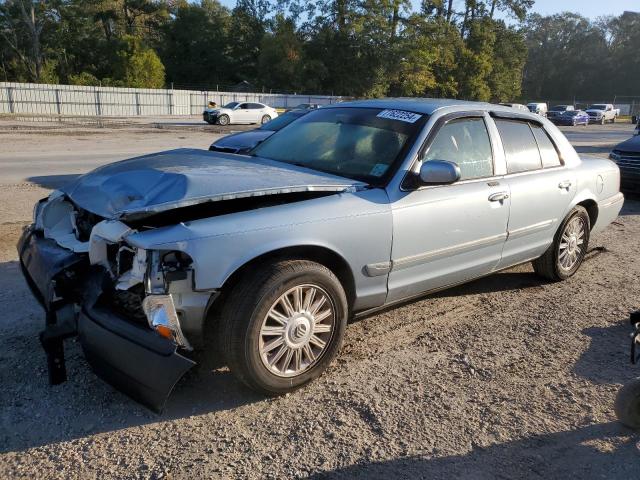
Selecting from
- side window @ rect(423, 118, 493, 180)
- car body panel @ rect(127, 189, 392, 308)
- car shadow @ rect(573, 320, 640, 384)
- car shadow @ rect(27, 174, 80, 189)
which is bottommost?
car shadow @ rect(27, 174, 80, 189)

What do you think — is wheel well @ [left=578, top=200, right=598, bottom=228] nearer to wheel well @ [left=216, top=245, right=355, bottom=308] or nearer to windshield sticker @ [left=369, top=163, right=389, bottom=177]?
windshield sticker @ [left=369, top=163, right=389, bottom=177]

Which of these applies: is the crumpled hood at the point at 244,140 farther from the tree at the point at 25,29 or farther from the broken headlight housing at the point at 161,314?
the tree at the point at 25,29

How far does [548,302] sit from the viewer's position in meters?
4.86

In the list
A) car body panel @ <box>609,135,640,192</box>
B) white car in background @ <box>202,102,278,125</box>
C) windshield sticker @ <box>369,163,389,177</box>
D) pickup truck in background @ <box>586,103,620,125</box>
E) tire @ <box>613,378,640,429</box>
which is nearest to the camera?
tire @ <box>613,378,640,429</box>

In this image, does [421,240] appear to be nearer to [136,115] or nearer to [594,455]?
[594,455]

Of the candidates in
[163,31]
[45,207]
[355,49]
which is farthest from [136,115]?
[45,207]

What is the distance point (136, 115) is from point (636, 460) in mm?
41165

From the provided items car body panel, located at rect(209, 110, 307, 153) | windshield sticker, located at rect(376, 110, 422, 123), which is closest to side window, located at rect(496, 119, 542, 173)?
windshield sticker, located at rect(376, 110, 422, 123)

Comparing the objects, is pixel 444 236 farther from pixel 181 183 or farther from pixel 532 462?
pixel 181 183

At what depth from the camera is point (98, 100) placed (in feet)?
125

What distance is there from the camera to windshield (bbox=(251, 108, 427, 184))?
3.87 m

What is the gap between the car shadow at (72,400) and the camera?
112 inches

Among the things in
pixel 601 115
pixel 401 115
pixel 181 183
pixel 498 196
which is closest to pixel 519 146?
pixel 498 196

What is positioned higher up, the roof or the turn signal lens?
the roof
